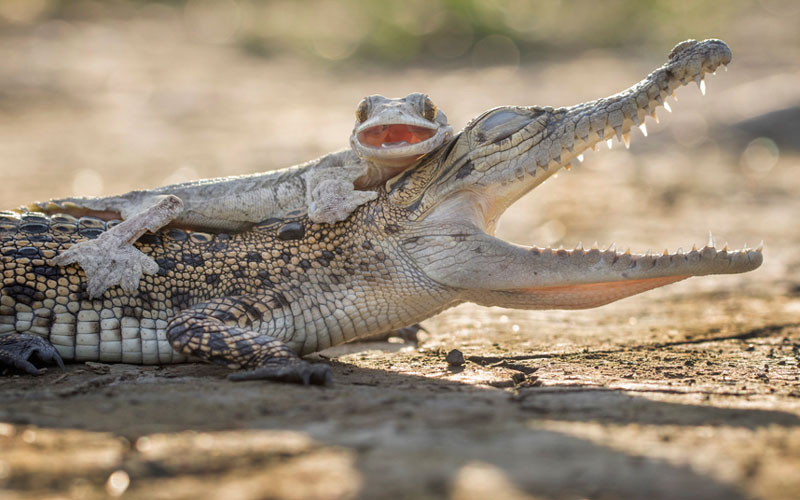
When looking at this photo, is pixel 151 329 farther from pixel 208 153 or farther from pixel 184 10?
pixel 184 10

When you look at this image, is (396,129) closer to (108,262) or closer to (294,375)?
(294,375)

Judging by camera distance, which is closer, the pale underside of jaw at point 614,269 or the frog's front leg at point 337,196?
the pale underside of jaw at point 614,269

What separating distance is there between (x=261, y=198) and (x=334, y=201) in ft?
1.83

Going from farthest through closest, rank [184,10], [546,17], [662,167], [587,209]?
[184,10] → [546,17] → [662,167] → [587,209]

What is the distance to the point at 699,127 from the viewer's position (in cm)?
1416

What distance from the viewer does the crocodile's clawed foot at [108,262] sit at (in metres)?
4.32

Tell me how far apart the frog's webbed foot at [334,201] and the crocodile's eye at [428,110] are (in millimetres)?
532

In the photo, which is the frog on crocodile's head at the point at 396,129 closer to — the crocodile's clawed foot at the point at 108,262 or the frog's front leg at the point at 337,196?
the frog's front leg at the point at 337,196

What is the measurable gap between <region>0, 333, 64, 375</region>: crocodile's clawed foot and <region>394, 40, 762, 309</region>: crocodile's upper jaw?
6.43 ft

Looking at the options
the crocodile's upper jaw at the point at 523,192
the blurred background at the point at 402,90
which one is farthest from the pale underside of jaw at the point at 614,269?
the blurred background at the point at 402,90

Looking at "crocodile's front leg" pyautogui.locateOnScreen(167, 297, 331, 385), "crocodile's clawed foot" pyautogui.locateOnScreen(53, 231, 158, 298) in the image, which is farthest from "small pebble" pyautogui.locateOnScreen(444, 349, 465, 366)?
"crocodile's clawed foot" pyautogui.locateOnScreen(53, 231, 158, 298)

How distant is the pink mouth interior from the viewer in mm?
4355

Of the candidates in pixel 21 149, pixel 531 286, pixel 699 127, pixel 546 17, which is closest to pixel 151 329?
pixel 531 286

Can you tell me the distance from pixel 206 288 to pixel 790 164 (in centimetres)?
1051
